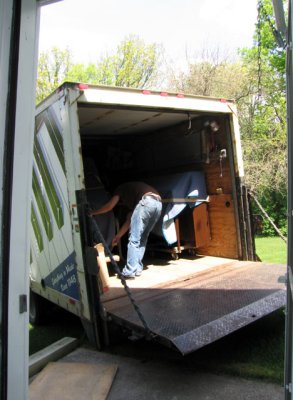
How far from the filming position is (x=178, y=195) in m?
5.92

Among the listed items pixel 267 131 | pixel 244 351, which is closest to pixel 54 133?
pixel 244 351

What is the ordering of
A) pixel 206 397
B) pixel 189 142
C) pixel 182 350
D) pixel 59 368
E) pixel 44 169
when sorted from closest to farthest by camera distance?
pixel 182 350, pixel 206 397, pixel 59 368, pixel 44 169, pixel 189 142

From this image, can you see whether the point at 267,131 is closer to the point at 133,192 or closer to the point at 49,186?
the point at 133,192

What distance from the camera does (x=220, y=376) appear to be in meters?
3.60

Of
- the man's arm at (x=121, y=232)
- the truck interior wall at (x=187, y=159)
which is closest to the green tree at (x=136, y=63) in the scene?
the truck interior wall at (x=187, y=159)

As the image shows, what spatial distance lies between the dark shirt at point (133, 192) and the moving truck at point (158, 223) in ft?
1.56

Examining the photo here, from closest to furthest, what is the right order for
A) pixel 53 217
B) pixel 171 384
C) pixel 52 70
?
pixel 171 384, pixel 53 217, pixel 52 70

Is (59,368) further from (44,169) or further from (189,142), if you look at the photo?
(189,142)

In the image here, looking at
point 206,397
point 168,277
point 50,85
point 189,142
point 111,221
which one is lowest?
point 206,397

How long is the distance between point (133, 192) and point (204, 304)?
227cm

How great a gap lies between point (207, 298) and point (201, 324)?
766mm

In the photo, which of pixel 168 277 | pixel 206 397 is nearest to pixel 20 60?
pixel 206 397

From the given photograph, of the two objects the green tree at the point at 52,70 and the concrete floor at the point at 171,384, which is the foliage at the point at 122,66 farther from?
the concrete floor at the point at 171,384

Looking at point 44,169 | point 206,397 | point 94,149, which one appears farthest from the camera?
point 94,149
